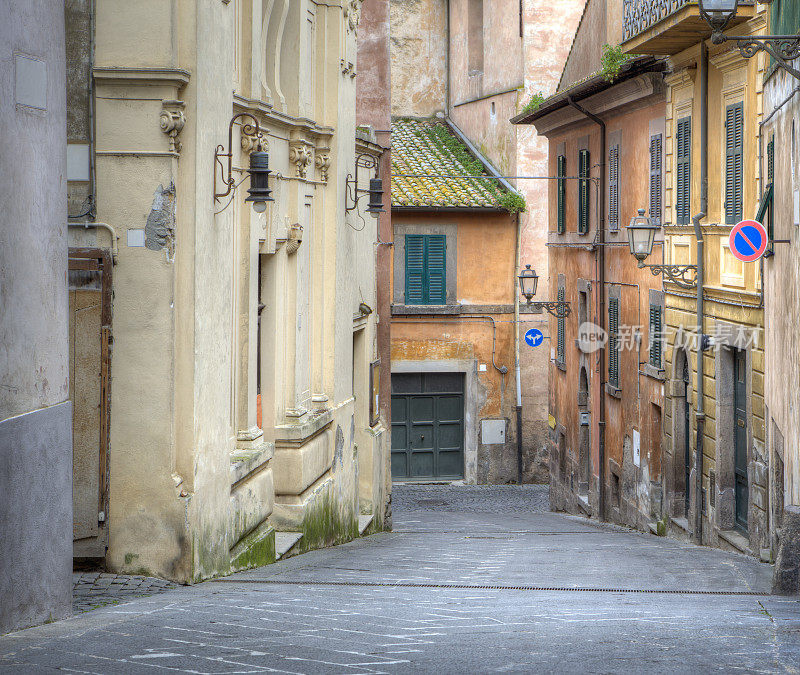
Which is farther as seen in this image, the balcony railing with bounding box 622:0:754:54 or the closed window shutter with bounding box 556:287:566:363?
the closed window shutter with bounding box 556:287:566:363

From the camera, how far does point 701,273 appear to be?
1606cm

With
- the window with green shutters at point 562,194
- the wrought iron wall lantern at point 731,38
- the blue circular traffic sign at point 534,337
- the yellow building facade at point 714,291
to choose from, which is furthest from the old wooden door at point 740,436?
the blue circular traffic sign at point 534,337

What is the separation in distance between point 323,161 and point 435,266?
596 inches

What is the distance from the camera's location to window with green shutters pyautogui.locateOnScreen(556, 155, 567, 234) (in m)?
25.5

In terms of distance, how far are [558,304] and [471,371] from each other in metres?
4.85

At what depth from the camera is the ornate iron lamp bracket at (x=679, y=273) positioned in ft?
53.7

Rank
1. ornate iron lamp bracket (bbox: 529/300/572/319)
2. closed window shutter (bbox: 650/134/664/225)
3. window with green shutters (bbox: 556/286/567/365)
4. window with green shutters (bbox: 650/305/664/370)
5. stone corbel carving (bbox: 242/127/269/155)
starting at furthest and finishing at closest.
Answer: window with green shutters (bbox: 556/286/567/365)
ornate iron lamp bracket (bbox: 529/300/572/319)
closed window shutter (bbox: 650/134/664/225)
window with green shutters (bbox: 650/305/664/370)
stone corbel carving (bbox: 242/127/269/155)

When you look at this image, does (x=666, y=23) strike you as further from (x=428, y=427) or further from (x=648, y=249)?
(x=428, y=427)

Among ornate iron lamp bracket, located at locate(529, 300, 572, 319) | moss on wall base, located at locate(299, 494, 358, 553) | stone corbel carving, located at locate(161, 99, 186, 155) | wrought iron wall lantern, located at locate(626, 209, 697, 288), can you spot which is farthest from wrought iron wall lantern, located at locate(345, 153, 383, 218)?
ornate iron lamp bracket, located at locate(529, 300, 572, 319)

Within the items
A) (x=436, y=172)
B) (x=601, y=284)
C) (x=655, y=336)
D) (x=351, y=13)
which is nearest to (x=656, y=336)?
(x=655, y=336)

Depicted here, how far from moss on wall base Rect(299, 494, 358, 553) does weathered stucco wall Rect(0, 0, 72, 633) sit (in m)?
6.13

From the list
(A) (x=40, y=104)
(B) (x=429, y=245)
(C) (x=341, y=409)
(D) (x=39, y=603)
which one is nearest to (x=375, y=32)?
(C) (x=341, y=409)

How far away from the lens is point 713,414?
51.8 ft

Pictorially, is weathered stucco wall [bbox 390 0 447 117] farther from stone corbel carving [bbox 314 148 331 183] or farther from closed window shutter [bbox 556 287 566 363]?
stone corbel carving [bbox 314 148 331 183]
